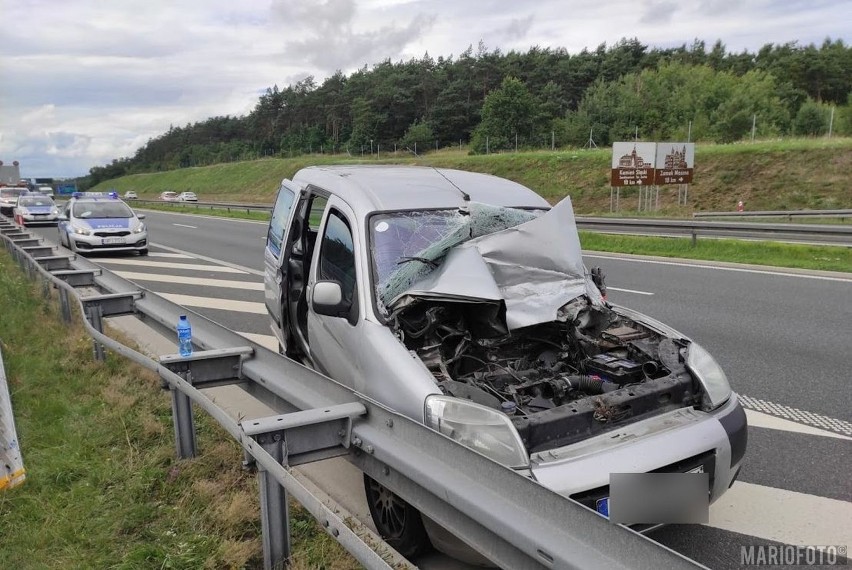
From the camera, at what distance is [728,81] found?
53.9 meters

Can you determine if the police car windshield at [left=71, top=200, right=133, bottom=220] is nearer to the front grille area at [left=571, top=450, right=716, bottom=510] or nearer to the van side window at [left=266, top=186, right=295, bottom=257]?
the van side window at [left=266, top=186, right=295, bottom=257]

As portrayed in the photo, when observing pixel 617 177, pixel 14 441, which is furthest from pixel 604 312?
pixel 617 177

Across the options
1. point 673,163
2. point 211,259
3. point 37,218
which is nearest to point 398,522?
point 211,259

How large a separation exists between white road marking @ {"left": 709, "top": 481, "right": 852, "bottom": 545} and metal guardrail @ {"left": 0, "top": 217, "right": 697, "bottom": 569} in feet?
6.55

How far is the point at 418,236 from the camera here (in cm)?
415

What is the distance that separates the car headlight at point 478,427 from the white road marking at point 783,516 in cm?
154

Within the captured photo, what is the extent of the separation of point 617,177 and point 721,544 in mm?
22406

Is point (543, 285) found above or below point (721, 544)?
above

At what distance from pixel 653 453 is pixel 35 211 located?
28.3 meters

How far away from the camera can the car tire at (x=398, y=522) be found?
9.70 ft

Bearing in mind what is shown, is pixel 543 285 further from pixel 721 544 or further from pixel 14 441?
pixel 14 441

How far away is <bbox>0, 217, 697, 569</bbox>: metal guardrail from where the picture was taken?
180 cm

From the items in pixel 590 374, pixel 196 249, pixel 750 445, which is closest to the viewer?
pixel 590 374

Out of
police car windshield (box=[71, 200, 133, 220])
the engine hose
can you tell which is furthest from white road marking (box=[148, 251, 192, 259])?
the engine hose
